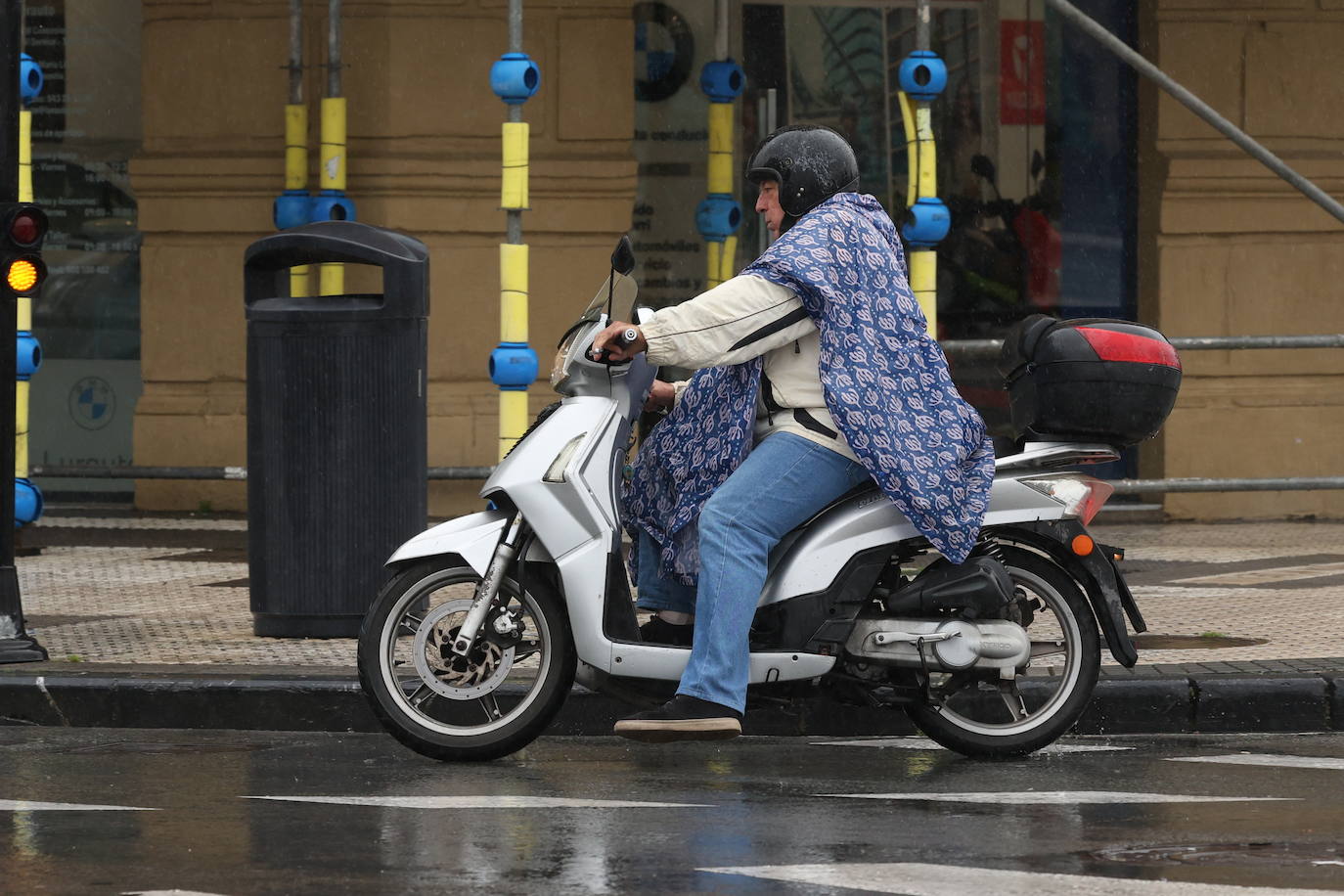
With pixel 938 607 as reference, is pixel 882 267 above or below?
above

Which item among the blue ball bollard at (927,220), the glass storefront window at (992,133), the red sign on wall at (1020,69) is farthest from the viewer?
the red sign on wall at (1020,69)

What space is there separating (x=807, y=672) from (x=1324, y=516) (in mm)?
7257

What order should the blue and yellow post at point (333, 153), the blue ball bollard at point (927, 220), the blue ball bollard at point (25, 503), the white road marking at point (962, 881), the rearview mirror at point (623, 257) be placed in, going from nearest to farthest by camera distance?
the white road marking at point (962, 881) < the rearview mirror at point (623, 257) < the blue ball bollard at point (25, 503) < the blue ball bollard at point (927, 220) < the blue and yellow post at point (333, 153)

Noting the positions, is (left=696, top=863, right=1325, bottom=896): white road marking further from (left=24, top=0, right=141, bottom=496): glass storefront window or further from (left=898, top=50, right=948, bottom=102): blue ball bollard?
(left=24, top=0, right=141, bottom=496): glass storefront window

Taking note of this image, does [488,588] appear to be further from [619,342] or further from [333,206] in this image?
[333,206]

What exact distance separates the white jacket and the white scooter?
7.7 inches

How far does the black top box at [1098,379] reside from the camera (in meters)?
5.79

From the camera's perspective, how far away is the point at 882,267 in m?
5.80

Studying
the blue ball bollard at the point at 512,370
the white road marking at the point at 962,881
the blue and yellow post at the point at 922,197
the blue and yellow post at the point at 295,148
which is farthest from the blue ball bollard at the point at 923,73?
the white road marking at the point at 962,881

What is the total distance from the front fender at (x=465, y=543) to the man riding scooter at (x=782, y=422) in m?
0.41

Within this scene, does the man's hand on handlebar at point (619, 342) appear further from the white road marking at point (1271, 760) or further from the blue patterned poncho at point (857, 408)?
the white road marking at point (1271, 760)

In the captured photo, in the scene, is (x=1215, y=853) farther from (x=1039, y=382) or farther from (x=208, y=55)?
(x=208, y=55)

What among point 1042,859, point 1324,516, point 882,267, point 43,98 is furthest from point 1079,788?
point 43,98

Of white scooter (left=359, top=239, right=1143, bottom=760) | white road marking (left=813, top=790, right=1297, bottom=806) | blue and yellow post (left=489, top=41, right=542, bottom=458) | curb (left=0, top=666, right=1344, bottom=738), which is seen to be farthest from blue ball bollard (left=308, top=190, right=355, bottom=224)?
white road marking (left=813, top=790, right=1297, bottom=806)
